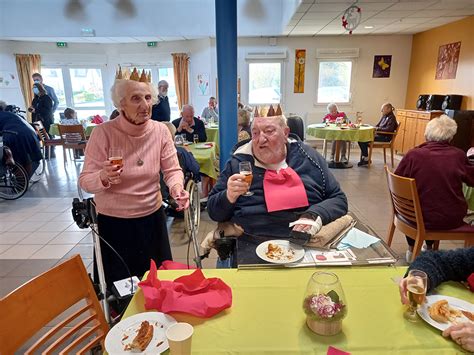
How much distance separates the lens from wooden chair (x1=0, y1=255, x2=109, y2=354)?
91 cm

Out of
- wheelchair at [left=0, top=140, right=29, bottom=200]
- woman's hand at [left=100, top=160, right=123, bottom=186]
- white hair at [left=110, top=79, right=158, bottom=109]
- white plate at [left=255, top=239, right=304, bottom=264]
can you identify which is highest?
white hair at [left=110, top=79, right=158, bottom=109]

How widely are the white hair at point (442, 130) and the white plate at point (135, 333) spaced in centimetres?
231

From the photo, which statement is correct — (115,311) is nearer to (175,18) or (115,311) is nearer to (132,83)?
(132,83)

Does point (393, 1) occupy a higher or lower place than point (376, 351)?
higher

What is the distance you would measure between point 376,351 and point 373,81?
354 inches

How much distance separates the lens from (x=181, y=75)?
9125mm

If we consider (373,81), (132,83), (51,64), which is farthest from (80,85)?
(132,83)

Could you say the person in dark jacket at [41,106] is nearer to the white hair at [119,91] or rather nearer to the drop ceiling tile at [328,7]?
the drop ceiling tile at [328,7]

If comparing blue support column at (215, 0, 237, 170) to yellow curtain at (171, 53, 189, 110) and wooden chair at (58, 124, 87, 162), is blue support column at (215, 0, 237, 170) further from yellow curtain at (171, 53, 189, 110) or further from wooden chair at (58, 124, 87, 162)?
yellow curtain at (171, 53, 189, 110)

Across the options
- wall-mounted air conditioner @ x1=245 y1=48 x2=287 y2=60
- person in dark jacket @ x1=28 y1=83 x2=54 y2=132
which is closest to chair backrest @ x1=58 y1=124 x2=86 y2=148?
person in dark jacket @ x1=28 y1=83 x2=54 y2=132

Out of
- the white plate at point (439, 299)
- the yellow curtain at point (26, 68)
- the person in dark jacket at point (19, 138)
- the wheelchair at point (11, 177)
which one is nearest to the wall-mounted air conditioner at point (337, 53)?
the person in dark jacket at point (19, 138)

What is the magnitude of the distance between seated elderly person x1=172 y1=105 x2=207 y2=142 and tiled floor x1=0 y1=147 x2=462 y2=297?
1.34 metres

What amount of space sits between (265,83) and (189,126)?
4.65 m

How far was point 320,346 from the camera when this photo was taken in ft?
2.90
